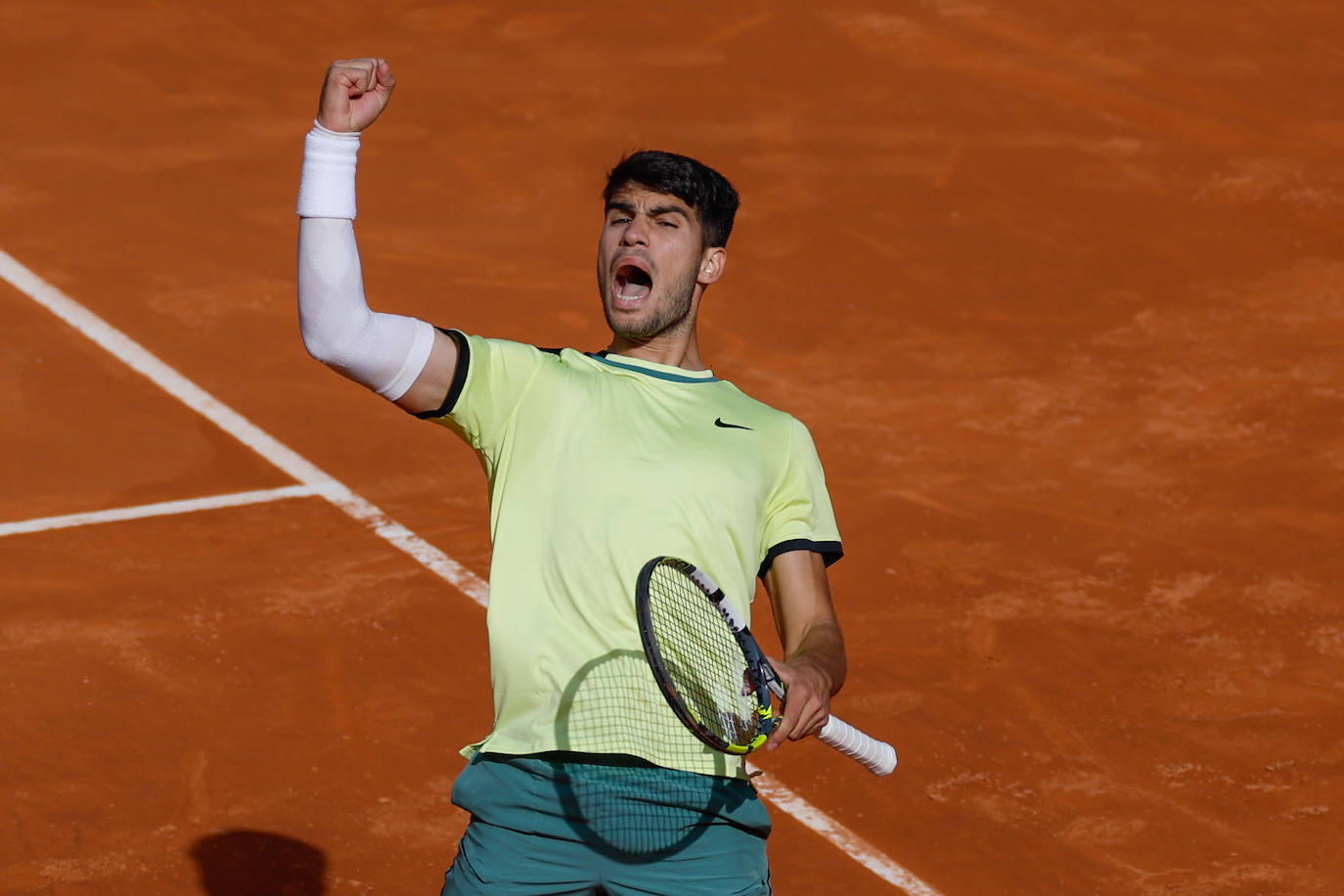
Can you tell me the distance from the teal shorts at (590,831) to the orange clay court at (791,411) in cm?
297

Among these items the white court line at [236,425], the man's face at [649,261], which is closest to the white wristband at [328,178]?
the man's face at [649,261]

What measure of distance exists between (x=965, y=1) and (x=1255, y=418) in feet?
25.4

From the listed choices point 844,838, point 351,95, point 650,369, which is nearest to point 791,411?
point 844,838

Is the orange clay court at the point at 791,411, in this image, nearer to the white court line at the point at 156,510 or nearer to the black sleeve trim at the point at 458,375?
the white court line at the point at 156,510

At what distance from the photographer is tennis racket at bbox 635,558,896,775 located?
4.18 m

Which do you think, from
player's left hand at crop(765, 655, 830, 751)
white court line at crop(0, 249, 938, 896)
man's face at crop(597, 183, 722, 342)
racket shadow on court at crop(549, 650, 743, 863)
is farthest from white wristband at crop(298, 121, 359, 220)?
white court line at crop(0, 249, 938, 896)

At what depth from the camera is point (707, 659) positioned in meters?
4.38

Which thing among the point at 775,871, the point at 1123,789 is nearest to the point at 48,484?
the point at 775,871

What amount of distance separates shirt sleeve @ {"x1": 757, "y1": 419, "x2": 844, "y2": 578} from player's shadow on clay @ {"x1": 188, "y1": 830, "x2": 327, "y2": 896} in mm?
3175

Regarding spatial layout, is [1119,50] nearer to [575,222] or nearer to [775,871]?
[575,222]

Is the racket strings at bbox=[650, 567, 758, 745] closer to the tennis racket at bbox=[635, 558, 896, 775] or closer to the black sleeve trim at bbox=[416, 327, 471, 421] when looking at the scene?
the tennis racket at bbox=[635, 558, 896, 775]

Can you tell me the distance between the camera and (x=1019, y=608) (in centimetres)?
955

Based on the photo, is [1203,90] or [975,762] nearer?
[975,762]

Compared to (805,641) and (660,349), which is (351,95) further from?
(805,641)
